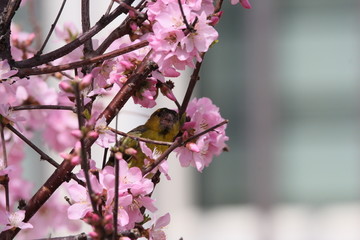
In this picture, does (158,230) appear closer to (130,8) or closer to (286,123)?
(130,8)

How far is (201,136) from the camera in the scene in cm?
107

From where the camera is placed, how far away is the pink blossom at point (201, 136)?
1068 millimetres

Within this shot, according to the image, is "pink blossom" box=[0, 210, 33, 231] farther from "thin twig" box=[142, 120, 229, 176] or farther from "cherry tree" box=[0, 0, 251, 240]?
"thin twig" box=[142, 120, 229, 176]

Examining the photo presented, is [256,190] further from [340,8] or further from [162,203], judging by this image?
[340,8]

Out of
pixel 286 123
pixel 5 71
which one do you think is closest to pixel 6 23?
pixel 5 71

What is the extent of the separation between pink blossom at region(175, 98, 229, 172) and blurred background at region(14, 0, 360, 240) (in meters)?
3.61

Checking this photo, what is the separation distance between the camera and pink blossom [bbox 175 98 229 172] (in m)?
1.07

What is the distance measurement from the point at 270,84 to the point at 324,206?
0.71 meters

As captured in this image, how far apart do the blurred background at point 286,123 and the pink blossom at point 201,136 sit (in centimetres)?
361

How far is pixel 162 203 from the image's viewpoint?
4.51m

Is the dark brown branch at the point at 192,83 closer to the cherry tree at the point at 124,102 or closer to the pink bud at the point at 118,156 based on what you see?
the cherry tree at the point at 124,102

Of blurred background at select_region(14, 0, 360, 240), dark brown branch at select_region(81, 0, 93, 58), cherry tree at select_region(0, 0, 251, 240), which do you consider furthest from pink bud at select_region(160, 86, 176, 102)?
blurred background at select_region(14, 0, 360, 240)

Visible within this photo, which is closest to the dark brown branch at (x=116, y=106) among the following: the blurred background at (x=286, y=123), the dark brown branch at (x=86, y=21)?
the dark brown branch at (x=86, y=21)

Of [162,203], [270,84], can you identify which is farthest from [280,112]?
[162,203]
